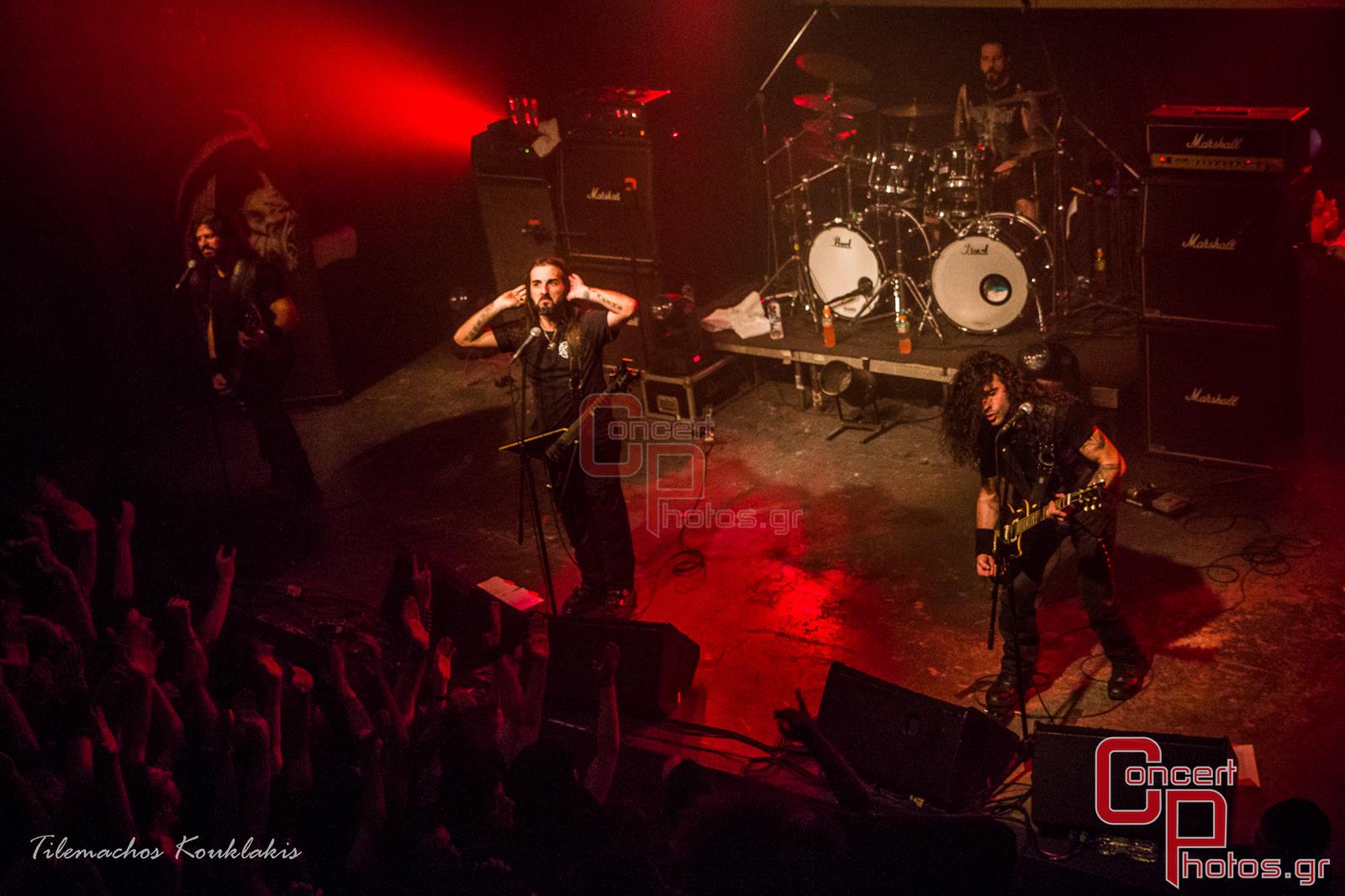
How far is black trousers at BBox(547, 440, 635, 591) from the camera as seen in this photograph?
589cm

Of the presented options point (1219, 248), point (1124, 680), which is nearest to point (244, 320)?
point (1124, 680)

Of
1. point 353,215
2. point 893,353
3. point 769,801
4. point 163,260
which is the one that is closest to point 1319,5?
point 893,353

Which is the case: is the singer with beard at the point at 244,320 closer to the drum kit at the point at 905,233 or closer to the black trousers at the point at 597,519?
the black trousers at the point at 597,519

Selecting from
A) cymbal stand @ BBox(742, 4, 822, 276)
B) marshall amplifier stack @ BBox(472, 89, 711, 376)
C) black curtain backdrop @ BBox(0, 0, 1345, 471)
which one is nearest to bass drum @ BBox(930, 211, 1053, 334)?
black curtain backdrop @ BBox(0, 0, 1345, 471)

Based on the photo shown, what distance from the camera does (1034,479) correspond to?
4.71 metres

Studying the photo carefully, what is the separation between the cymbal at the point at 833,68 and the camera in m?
8.63

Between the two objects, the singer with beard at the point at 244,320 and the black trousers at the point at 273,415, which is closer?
the singer with beard at the point at 244,320

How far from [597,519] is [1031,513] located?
228cm

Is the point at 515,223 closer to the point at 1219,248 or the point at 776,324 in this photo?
the point at 776,324

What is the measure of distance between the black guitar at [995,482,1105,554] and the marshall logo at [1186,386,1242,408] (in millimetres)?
2667

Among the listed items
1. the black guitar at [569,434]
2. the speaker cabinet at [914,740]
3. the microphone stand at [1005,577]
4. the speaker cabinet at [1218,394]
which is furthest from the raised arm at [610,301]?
the speaker cabinet at [1218,394]

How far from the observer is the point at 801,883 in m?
3.02

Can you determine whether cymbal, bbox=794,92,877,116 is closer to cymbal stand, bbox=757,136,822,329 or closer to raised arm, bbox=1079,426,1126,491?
cymbal stand, bbox=757,136,822,329

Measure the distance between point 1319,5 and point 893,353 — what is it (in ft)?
11.8
